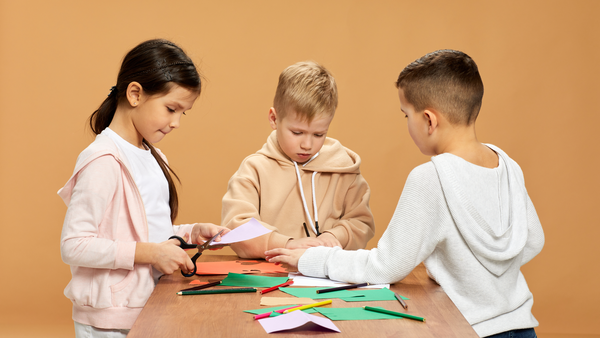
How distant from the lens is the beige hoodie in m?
1.92

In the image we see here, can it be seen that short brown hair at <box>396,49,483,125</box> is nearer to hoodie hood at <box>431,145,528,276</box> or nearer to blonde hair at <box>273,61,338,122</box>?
hoodie hood at <box>431,145,528,276</box>

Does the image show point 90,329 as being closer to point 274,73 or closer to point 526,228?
point 526,228

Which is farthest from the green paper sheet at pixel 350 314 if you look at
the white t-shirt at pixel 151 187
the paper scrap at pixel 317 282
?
the white t-shirt at pixel 151 187

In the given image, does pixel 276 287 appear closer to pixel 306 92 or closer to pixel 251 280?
pixel 251 280

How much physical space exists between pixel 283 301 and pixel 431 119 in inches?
24.9

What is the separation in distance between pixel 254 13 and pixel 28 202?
2.00 metres

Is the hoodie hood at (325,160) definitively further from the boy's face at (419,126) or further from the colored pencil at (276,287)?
the colored pencil at (276,287)

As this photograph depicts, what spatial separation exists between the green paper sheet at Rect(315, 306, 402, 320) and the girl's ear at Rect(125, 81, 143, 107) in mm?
849

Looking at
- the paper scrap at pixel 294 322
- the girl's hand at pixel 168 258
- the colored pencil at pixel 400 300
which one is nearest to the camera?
the paper scrap at pixel 294 322

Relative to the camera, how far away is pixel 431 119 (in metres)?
1.43

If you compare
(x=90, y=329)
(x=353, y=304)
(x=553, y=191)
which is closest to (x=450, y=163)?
(x=353, y=304)

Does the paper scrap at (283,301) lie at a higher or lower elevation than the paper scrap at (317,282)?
higher

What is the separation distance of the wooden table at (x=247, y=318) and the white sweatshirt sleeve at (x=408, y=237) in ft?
0.22

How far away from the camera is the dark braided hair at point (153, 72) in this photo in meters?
1.57
